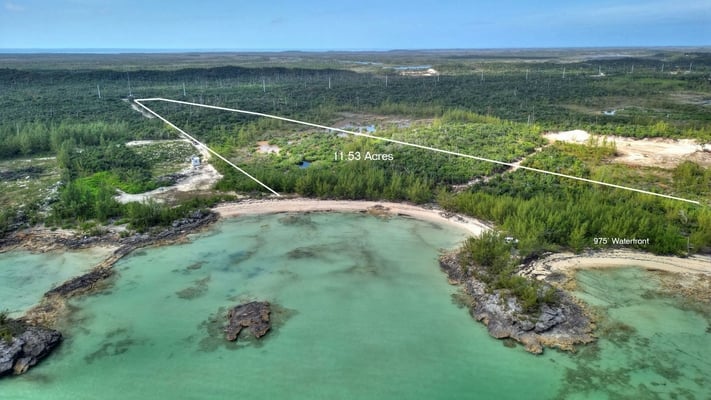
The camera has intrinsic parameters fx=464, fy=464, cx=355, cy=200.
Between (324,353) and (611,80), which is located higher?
(611,80)

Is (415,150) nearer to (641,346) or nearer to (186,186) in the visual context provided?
(186,186)

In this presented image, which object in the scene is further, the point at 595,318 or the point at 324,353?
the point at 595,318

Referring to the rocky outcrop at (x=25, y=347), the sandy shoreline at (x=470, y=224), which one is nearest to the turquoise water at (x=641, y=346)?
the sandy shoreline at (x=470, y=224)

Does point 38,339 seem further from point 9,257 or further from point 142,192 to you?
point 142,192

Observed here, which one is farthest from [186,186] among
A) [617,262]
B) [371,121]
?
[371,121]

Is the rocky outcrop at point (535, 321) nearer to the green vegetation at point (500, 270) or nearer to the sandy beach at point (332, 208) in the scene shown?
the green vegetation at point (500, 270)

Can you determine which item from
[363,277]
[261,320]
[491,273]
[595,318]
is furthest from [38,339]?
[595,318]
